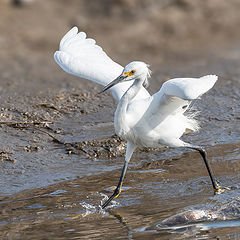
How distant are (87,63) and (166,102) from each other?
1.49 metres

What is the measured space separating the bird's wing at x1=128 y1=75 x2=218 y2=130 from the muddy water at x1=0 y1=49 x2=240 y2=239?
0.80 meters

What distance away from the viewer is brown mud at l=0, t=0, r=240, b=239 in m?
5.80

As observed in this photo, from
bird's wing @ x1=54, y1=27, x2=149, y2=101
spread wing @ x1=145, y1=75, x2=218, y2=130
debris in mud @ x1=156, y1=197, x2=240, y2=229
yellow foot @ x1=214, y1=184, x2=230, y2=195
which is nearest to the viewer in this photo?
debris in mud @ x1=156, y1=197, x2=240, y2=229

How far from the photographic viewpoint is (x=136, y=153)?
7.81m

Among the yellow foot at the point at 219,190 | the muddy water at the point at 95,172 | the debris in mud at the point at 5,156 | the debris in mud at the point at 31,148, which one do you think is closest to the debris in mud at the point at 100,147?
the muddy water at the point at 95,172

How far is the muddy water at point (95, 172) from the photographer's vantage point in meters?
5.48

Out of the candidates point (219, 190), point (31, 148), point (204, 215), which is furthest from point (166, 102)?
point (31, 148)

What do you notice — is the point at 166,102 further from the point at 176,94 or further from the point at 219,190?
the point at 219,190

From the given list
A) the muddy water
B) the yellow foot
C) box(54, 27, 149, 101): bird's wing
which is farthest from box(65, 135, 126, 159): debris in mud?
the yellow foot

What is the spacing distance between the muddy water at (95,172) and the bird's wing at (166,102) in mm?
795

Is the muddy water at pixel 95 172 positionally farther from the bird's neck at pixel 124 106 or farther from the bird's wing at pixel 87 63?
the bird's wing at pixel 87 63

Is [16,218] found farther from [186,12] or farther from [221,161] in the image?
[186,12]

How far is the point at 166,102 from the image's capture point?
616 cm

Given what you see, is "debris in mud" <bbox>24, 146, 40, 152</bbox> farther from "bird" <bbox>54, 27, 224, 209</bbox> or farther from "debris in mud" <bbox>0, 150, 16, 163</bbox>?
"bird" <bbox>54, 27, 224, 209</bbox>
